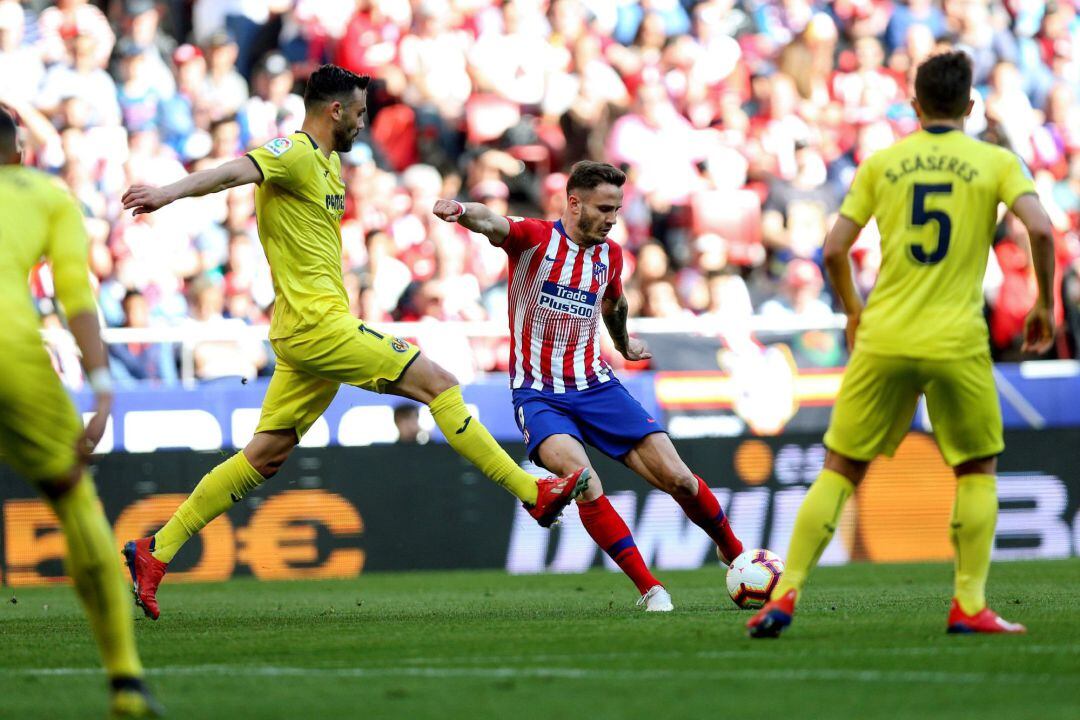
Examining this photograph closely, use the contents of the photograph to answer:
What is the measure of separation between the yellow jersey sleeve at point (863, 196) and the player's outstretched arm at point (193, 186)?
292cm

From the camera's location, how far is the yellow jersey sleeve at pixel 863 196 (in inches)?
271

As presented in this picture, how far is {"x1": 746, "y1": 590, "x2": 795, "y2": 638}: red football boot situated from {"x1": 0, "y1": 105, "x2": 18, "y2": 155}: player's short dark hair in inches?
129

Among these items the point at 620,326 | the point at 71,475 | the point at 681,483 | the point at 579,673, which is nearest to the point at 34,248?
the point at 71,475

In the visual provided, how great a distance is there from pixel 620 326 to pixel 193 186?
293 cm

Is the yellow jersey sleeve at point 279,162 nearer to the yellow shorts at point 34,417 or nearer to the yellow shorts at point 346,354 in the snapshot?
the yellow shorts at point 346,354

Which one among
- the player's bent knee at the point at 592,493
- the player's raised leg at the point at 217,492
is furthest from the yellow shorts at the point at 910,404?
the player's raised leg at the point at 217,492

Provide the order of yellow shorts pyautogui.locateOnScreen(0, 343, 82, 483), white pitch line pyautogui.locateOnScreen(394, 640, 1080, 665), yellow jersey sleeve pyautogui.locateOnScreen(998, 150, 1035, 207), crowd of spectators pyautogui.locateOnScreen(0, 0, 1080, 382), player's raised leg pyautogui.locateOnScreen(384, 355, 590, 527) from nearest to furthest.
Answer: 1. yellow shorts pyautogui.locateOnScreen(0, 343, 82, 483)
2. white pitch line pyautogui.locateOnScreen(394, 640, 1080, 665)
3. yellow jersey sleeve pyautogui.locateOnScreen(998, 150, 1035, 207)
4. player's raised leg pyautogui.locateOnScreen(384, 355, 590, 527)
5. crowd of spectators pyautogui.locateOnScreen(0, 0, 1080, 382)

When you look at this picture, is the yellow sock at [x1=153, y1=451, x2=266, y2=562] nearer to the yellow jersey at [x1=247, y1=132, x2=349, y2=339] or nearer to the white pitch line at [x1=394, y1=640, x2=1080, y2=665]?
the yellow jersey at [x1=247, y1=132, x2=349, y2=339]

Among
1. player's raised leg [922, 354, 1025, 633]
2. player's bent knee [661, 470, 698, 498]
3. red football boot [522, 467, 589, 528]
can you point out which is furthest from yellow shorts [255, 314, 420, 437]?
player's raised leg [922, 354, 1025, 633]

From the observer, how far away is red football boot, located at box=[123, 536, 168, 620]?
8945 mm

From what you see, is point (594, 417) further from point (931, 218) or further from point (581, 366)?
point (931, 218)

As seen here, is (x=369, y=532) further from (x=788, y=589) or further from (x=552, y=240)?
(x=788, y=589)

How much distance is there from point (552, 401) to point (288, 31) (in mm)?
10307

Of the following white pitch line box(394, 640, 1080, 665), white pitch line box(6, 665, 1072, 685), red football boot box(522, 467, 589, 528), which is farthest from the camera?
red football boot box(522, 467, 589, 528)
